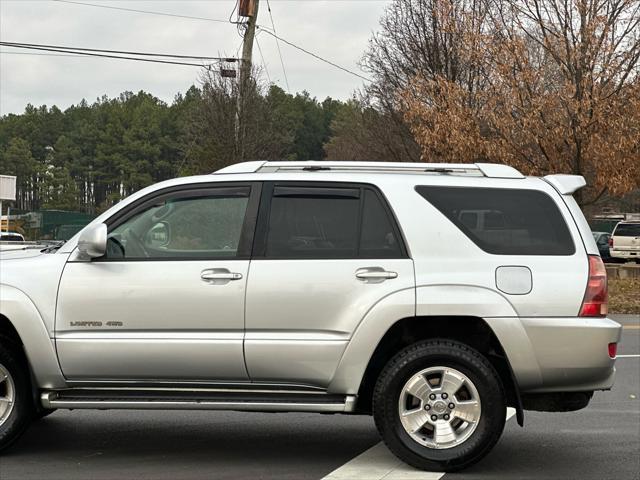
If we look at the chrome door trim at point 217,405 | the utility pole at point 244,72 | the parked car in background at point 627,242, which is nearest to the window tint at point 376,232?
the chrome door trim at point 217,405

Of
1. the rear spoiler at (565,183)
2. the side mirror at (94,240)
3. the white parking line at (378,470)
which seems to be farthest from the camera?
the rear spoiler at (565,183)

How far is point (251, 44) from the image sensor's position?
26891 mm

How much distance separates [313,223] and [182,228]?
3.01 feet

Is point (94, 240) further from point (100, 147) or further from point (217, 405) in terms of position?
point (100, 147)

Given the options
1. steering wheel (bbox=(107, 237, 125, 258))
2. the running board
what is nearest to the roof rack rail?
steering wheel (bbox=(107, 237, 125, 258))

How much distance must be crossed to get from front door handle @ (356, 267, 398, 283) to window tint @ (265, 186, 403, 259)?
110 mm

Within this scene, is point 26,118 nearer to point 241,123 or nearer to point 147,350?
point 241,123

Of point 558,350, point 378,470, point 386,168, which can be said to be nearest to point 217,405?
point 378,470

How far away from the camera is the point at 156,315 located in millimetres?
6102

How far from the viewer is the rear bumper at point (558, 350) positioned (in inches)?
238

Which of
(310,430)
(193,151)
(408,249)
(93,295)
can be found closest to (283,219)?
(408,249)

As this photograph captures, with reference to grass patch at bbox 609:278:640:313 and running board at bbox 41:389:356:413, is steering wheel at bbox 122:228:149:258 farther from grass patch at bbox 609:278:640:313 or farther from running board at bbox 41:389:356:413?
grass patch at bbox 609:278:640:313

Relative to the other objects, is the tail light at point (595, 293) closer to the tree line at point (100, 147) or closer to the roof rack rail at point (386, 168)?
the roof rack rail at point (386, 168)

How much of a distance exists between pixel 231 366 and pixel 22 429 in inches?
58.1
